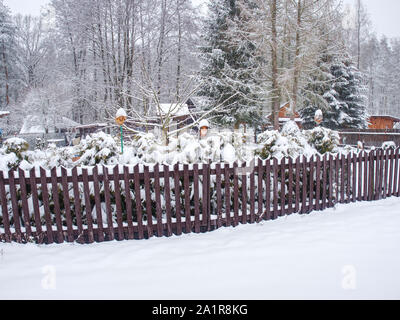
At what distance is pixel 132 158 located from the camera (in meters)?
4.50

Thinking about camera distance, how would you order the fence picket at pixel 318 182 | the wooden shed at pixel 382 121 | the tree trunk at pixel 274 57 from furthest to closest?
the wooden shed at pixel 382 121
the tree trunk at pixel 274 57
the fence picket at pixel 318 182

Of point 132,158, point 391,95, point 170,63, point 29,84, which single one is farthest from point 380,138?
point 391,95

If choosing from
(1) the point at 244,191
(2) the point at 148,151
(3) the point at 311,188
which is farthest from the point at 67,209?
(3) the point at 311,188

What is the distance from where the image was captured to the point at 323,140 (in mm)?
5977

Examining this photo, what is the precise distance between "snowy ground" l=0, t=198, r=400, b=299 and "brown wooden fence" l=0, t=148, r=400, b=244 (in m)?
0.20

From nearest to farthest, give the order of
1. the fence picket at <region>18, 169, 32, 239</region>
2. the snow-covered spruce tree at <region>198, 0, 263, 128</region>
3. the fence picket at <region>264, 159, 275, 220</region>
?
the fence picket at <region>18, 169, 32, 239</region>
the fence picket at <region>264, 159, 275, 220</region>
the snow-covered spruce tree at <region>198, 0, 263, 128</region>

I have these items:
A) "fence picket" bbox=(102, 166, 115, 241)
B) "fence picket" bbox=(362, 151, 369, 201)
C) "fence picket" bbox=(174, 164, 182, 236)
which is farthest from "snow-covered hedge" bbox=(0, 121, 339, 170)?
"fence picket" bbox=(362, 151, 369, 201)

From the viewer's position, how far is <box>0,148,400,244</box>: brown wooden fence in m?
3.73

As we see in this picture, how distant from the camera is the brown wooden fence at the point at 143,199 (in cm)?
373

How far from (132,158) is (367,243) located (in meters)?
3.77

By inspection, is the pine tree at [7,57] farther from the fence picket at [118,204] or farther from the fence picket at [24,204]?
the fence picket at [118,204]

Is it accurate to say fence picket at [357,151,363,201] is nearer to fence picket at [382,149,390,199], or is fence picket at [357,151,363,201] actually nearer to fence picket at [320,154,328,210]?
fence picket at [382,149,390,199]

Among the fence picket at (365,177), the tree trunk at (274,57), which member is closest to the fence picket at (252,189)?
the fence picket at (365,177)

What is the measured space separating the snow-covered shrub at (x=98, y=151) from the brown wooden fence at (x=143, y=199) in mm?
541
